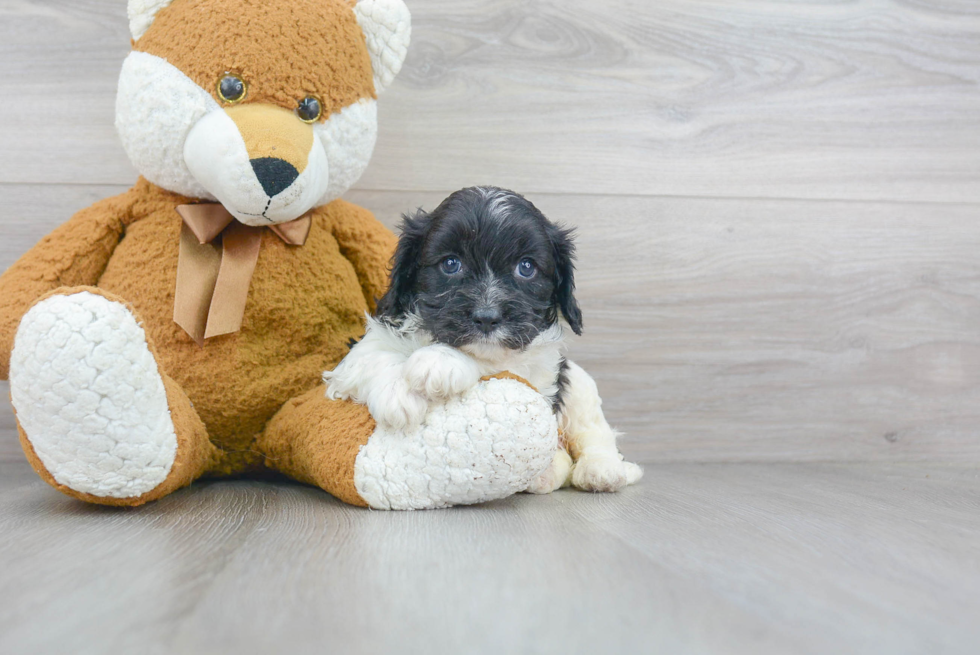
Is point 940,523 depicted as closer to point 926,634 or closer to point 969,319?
point 926,634

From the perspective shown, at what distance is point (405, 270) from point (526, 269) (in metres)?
0.22

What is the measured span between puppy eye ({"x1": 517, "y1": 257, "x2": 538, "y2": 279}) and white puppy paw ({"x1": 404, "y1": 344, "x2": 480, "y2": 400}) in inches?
7.3

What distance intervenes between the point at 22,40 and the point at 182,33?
68 centimetres

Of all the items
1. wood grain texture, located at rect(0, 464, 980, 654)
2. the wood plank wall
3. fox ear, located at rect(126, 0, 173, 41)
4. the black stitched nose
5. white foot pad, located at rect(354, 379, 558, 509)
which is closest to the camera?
wood grain texture, located at rect(0, 464, 980, 654)

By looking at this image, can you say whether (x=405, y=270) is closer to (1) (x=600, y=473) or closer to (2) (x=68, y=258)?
(1) (x=600, y=473)

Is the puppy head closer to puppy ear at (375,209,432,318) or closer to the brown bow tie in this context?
puppy ear at (375,209,432,318)

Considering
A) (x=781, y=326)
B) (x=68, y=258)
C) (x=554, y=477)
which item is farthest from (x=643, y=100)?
(x=68, y=258)

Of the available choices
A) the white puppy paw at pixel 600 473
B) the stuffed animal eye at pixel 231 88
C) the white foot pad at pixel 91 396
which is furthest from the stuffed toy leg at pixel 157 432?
the stuffed animal eye at pixel 231 88

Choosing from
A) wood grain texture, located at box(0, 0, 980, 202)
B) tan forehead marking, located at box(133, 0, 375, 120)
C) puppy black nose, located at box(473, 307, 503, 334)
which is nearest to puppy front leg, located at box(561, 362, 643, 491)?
puppy black nose, located at box(473, 307, 503, 334)

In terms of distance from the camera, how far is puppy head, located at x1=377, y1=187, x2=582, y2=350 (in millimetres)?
1153

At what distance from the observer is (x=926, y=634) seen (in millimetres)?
735

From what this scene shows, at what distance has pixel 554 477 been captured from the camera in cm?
138

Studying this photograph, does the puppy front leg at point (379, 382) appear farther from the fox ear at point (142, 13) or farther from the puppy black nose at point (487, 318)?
the fox ear at point (142, 13)

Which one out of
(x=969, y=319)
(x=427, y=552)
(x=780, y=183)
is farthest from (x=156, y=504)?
(x=969, y=319)
